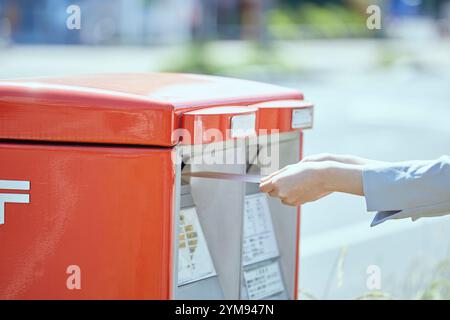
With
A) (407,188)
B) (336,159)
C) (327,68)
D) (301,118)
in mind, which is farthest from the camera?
(327,68)

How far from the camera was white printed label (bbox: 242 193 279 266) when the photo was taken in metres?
3.02

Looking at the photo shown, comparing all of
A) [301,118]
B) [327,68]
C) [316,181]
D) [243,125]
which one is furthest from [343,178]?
[327,68]

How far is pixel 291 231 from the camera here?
3.09 meters

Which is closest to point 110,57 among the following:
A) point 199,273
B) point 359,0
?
point 359,0

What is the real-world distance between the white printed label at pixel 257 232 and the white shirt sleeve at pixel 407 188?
881mm

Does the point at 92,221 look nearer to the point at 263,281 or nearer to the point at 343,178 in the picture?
the point at 343,178

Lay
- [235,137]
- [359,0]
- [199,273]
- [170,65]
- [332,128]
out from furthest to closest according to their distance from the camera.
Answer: [359,0] → [170,65] → [332,128] → [199,273] → [235,137]

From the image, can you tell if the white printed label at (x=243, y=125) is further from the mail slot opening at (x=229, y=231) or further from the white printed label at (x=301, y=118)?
the white printed label at (x=301, y=118)

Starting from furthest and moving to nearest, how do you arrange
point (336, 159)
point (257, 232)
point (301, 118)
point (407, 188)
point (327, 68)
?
point (327, 68) < point (257, 232) < point (301, 118) < point (336, 159) < point (407, 188)

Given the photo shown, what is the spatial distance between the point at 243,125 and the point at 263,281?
825 mm

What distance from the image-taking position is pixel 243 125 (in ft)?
7.88

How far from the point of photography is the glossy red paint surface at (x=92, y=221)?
2.19m
